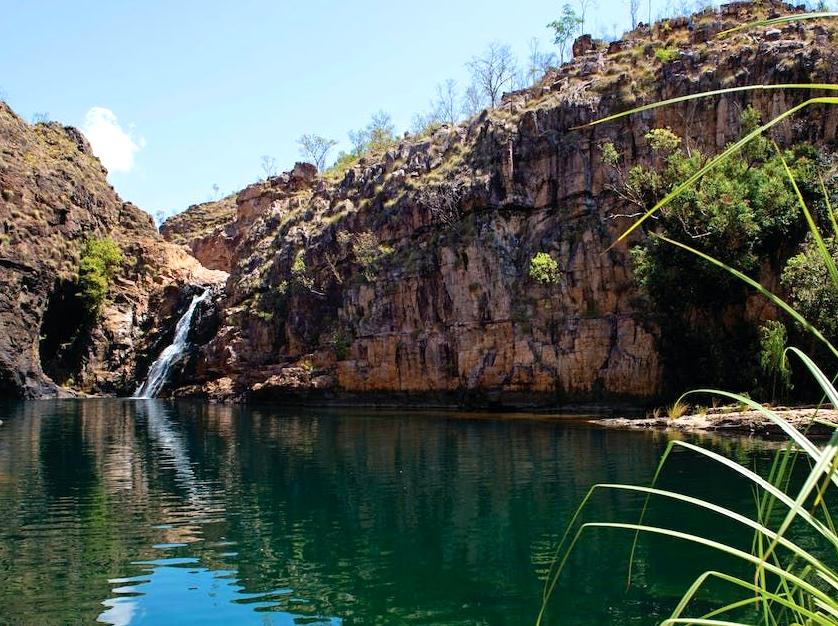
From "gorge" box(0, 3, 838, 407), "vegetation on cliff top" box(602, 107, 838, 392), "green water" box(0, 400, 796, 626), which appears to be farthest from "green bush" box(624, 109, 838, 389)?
"green water" box(0, 400, 796, 626)

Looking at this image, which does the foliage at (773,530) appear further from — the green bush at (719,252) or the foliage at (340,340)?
the foliage at (340,340)

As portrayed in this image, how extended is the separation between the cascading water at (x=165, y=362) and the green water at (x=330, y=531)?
41.2 m

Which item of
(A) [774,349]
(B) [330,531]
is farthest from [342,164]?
(B) [330,531]

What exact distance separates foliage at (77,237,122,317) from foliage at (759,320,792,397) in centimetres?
5881

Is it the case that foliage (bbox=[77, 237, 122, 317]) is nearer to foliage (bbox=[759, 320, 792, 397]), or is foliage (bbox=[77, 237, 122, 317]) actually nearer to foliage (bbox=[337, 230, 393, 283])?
foliage (bbox=[337, 230, 393, 283])

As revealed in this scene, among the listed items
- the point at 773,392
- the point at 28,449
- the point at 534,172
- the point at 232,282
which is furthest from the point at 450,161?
the point at 28,449

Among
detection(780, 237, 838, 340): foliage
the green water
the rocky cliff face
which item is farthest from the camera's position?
the rocky cliff face

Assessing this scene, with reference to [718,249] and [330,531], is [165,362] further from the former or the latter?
[330,531]

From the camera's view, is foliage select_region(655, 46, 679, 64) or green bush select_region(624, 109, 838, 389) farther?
foliage select_region(655, 46, 679, 64)

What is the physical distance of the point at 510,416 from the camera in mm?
48562

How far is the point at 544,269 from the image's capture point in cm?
5319

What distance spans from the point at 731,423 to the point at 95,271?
59.7 meters

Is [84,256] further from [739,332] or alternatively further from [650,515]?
[650,515]

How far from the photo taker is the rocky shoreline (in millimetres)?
31469
